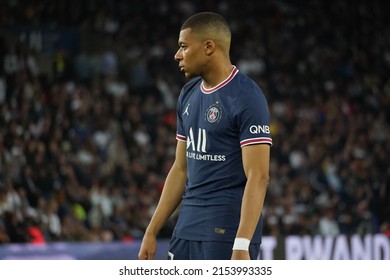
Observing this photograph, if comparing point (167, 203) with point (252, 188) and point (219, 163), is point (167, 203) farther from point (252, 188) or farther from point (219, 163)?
point (252, 188)

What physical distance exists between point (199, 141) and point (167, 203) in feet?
1.36

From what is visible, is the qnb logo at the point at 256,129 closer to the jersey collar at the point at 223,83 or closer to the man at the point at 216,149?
the man at the point at 216,149

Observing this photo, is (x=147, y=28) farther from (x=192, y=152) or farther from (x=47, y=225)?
(x=192, y=152)

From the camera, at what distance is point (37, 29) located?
826 inches

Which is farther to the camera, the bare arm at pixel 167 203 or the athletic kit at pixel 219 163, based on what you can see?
the bare arm at pixel 167 203

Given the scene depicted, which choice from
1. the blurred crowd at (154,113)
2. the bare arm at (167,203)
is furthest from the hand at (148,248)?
the blurred crowd at (154,113)

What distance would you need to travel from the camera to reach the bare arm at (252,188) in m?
5.30

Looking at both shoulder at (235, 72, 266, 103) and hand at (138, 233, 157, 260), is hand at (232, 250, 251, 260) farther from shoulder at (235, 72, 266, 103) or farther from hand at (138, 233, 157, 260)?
shoulder at (235, 72, 266, 103)

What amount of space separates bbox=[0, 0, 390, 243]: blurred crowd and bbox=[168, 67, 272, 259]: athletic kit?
8.86 m

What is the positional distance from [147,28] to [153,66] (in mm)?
1674

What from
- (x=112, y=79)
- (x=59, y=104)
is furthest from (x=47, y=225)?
(x=112, y=79)

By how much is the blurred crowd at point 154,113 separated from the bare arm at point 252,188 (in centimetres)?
924

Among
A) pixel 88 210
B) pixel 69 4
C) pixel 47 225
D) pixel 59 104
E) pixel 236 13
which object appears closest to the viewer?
pixel 47 225

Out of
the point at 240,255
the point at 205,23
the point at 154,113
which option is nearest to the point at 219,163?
the point at 240,255
